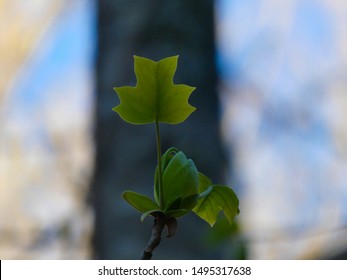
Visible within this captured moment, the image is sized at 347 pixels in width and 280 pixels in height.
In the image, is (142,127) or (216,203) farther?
(142,127)

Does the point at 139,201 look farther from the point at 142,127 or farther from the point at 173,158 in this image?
the point at 142,127

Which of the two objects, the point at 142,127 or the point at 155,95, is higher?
the point at 142,127

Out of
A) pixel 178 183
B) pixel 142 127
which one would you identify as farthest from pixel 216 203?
pixel 142 127

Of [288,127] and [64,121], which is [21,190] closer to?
[64,121]

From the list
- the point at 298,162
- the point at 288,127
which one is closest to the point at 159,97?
the point at 288,127
